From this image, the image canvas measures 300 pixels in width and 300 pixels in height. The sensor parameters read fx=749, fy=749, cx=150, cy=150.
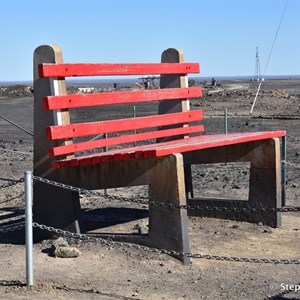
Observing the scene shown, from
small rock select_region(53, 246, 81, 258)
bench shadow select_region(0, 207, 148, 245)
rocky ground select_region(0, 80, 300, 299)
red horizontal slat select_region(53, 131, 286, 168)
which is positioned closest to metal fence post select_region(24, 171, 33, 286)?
rocky ground select_region(0, 80, 300, 299)

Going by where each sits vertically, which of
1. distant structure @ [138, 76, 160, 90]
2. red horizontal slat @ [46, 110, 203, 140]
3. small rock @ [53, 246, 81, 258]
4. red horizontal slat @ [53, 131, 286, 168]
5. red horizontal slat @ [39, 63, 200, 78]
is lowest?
distant structure @ [138, 76, 160, 90]

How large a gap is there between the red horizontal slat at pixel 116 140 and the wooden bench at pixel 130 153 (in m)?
0.01

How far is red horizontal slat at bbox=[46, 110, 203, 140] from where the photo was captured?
7.75 metres

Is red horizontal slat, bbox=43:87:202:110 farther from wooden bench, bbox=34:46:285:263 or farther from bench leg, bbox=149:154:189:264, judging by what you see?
bench leg, bbox=149:154:189:264

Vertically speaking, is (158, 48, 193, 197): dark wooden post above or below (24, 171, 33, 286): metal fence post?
above

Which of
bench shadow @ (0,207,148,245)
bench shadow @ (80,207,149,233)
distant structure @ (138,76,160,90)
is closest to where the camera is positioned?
bench shadow @ (0,207,148,245)

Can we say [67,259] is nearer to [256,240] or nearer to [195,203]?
[256,240]

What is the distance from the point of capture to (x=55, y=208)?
8.15 meters

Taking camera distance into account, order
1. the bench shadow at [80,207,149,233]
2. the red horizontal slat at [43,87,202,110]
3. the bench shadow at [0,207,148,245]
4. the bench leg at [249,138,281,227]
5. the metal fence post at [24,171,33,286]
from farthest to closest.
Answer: the bench leg at [249,138,281,227] < the bench shadow at [80,207,149,233] < the bench shadow at [0,207,148,245] < the red horizontal slat at [43,87,202,110] < the metal fence post at [24,171,33,286]

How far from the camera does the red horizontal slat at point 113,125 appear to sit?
7754 mm

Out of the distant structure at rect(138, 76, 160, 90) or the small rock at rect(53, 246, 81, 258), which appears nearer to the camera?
the small rock at rect(53, 246, 81, 258)

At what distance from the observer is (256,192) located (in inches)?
367

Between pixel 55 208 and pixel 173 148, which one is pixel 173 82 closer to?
pixel 173 148

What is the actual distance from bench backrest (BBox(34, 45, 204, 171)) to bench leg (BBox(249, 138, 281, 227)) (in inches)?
40.5
